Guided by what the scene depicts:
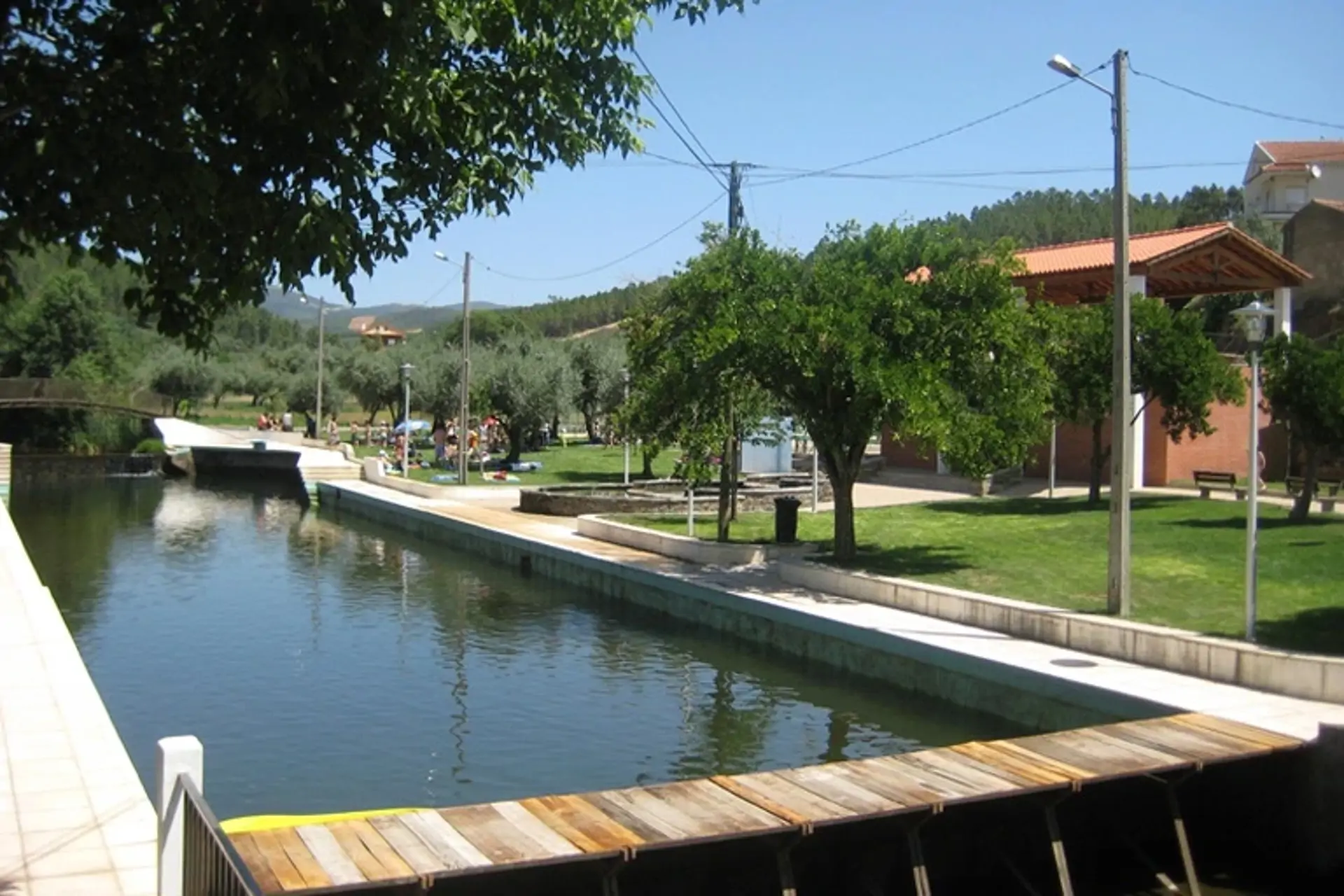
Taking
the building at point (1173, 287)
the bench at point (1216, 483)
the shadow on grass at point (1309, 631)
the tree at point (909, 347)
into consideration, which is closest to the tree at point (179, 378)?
the building at point (1173, 287)

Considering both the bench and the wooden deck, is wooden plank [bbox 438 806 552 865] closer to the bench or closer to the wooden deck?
the wooden deck

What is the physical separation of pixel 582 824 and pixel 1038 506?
19946 mm

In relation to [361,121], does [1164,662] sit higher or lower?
lower

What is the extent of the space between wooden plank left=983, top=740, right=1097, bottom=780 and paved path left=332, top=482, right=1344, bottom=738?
221 cm

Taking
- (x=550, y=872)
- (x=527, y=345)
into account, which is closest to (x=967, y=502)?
(x=550, y=872)

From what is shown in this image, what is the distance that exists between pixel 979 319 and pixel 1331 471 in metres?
14.9

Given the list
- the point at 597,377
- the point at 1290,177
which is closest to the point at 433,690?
the point at 597,377

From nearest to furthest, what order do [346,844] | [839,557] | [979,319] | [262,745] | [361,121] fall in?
[361,121] → [346,844] → [262,745] → [979,319] → [839,557]

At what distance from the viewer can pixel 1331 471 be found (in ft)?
96.1

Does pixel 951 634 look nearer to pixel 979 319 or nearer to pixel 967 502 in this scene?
pixel 979 319

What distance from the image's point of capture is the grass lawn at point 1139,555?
50.7 feet

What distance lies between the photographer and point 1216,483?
1057 inches

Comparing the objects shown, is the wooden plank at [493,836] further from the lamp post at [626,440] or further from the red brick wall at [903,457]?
the red brick wall at [903,457]

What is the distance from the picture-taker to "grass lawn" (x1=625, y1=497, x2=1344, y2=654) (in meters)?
15.4
